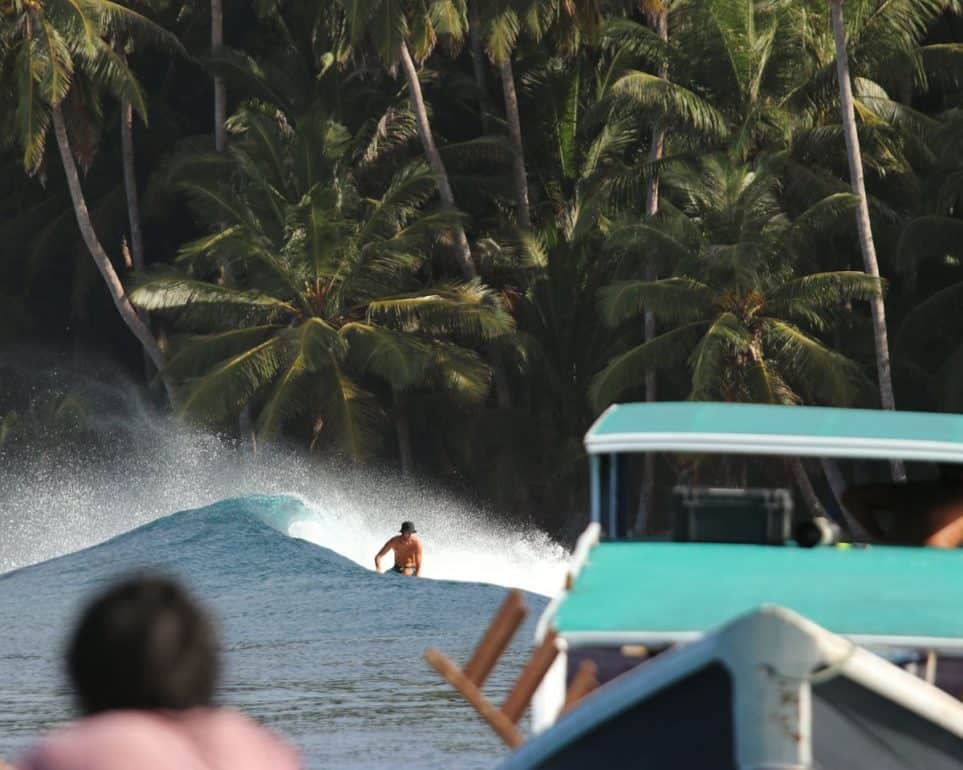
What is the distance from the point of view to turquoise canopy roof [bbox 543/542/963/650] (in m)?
7.65

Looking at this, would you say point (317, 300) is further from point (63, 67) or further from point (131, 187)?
point (131, 187)

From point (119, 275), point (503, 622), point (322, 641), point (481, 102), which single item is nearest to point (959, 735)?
point (503, 622)

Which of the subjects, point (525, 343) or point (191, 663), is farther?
point (525, 343)

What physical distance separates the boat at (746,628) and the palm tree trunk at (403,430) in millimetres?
28916

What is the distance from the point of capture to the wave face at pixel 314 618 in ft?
49.9

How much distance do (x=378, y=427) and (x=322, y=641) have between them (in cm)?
1376

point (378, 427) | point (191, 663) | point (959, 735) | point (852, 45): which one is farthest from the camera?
point (378, 427)

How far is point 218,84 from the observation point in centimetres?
4172

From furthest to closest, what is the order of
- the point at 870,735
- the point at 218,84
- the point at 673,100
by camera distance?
the point at 218,84 → the point at 673,100 → the point at 870,735

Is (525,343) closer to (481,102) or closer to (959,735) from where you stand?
(481,102)

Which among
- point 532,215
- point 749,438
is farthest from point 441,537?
point 749,438

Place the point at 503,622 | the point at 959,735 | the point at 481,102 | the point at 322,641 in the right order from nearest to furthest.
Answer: the point at 959,735 < the point at 503,622 < the point at 322,641 < the point at 481,102

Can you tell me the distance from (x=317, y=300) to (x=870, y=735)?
30599 mm

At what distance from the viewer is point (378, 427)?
3619 centimetres
